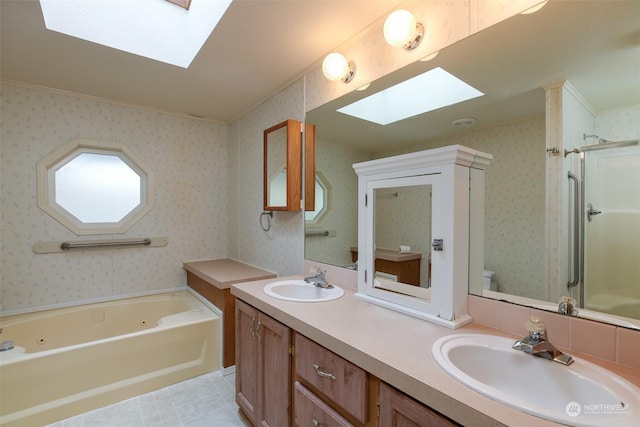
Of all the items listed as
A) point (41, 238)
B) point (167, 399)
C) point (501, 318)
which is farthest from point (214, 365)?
point (501, 318)

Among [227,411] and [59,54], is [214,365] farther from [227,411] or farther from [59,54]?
[59,54]

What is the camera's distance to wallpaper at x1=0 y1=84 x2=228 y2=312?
93.8 inches

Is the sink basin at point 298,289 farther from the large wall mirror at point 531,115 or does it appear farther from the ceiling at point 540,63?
the ceiling at point 540,63

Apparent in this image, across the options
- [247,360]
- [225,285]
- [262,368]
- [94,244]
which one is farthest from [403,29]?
[94,244]

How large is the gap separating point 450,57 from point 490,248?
848 mm

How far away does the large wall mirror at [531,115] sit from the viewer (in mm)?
894

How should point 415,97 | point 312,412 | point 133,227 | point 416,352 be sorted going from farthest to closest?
point 133,227 < point 415,97 < point 312,412 < point 416,352

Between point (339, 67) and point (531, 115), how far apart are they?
1.08 m

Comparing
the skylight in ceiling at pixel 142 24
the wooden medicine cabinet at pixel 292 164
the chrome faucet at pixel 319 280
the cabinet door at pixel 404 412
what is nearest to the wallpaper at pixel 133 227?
the skylight in ceiling at pixel 142 24

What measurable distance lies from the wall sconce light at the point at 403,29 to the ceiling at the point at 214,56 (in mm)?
152

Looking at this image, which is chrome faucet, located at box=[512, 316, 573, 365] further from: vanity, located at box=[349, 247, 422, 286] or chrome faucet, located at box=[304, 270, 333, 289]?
chrome faucet, located at box=[304, 270, 333, 289]

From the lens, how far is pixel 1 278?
7.70ft

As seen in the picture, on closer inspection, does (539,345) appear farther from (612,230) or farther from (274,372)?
(274,372)

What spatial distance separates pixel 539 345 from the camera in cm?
89
